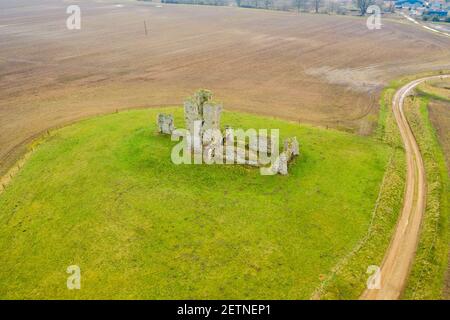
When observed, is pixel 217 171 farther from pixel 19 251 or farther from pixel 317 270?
pixel 19 251

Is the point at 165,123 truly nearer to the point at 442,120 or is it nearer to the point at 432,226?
the point at 432,226

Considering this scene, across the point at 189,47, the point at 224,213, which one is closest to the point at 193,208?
the point at 224,213

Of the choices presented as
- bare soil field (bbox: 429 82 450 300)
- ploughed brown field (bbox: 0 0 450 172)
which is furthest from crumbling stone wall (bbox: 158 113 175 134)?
bare soil field (bbox: 429 82 450 300)

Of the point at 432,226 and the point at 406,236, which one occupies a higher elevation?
the point at 432,226

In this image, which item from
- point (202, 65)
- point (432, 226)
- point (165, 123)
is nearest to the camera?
point (432, 226)

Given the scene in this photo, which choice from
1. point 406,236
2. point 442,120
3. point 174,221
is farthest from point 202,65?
point 406,236

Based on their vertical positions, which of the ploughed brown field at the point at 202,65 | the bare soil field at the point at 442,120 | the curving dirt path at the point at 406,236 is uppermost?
the ploughed brown field at the point at 202,65

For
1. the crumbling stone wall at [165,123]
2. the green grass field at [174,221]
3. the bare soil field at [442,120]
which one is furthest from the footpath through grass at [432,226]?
the crumbling stone wall at [165,123]

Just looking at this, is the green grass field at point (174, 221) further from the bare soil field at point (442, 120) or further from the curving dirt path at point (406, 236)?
the bare soil field at point (442, 120)
